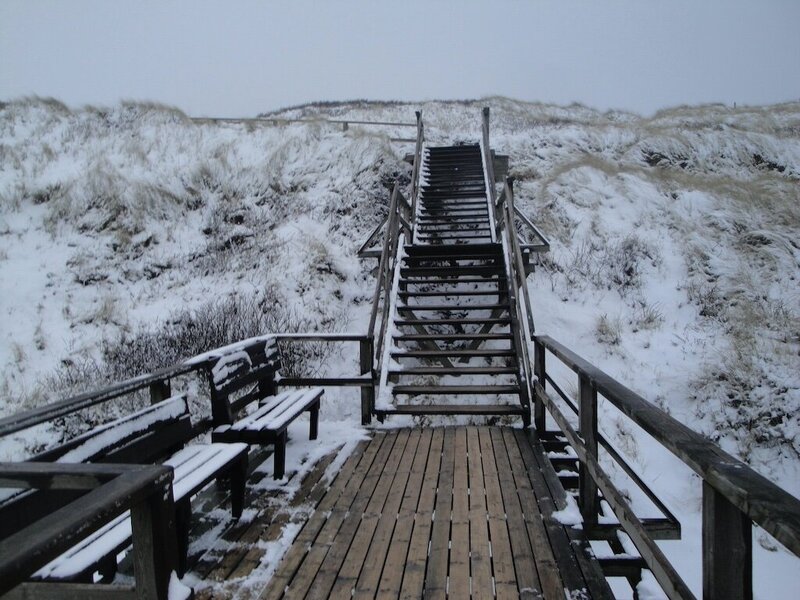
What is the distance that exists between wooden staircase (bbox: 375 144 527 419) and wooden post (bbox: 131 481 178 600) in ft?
13.0

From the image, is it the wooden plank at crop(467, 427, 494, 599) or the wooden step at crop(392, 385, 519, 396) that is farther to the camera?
the wooden step at crop(392, 385, 519, 396)

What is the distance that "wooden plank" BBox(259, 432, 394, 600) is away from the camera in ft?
8.79

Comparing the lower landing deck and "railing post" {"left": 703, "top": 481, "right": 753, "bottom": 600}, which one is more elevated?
"railing post" {"left": 703, "top": 481, "right": 753, "bottom": 600}

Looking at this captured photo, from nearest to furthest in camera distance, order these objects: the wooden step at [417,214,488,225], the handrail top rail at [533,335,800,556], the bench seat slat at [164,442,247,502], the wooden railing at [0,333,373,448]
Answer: the handrail top rail at [533,335,800,556]
the wooden railing at [0,333,373,448]
the bench seat slat at [164,442,247,502]
the wooden step at [417,214,488,225]

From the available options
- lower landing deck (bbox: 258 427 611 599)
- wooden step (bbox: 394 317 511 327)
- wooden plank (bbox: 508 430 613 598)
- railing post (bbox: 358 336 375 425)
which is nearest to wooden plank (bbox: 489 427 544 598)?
lower landing deck (bbox: 258 427 611 599)

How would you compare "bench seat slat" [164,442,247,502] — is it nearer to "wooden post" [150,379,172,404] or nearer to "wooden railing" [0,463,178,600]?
"wooden post" [150,379,172,404]

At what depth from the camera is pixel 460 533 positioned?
3.15 metres

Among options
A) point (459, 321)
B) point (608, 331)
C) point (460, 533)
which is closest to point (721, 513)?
point (460, 533)

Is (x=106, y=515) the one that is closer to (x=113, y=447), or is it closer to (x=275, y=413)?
(x=113, y=447)

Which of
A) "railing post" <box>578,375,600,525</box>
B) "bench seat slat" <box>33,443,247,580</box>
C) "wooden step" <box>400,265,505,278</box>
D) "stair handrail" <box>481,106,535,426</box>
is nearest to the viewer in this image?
"bench seat slat" <box>33,443,247,580</box>

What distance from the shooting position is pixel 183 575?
2.73 meters

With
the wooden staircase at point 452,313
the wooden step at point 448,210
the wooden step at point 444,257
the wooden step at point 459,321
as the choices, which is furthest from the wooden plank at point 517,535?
the wooden step at point 448,210

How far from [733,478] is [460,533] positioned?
6.81 feet

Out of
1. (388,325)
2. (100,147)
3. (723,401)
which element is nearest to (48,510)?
(388,325)
